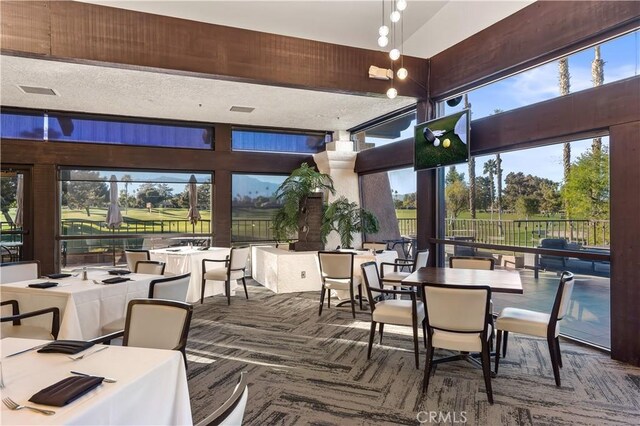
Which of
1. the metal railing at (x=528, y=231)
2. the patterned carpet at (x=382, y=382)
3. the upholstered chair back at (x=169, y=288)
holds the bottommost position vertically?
the patterned carpet at (x=382, y=382)

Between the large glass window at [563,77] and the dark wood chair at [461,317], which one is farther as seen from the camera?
the large glass window at [563,77]

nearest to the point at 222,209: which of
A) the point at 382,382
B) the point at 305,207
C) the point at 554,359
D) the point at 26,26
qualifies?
the point at 305,207

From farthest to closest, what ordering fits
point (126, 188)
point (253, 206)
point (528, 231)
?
→ 1. point (253, 206)
2. point (126, 188)
3. point (528, 231)

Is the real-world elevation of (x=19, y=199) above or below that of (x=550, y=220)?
above

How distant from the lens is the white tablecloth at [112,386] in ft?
4.28

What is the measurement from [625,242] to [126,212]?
8116mm

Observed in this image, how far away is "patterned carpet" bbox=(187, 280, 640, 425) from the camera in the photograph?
102 inches

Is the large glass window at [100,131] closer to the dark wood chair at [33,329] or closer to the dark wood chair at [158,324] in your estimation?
the dark wood chair at [33,329]

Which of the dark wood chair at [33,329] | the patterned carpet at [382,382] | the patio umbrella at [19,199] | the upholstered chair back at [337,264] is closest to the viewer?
the patterned carpet at [382,382]

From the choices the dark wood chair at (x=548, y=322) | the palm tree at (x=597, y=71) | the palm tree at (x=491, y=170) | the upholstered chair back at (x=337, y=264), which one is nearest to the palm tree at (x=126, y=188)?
the upholstered chair back at (x=337, y=264)

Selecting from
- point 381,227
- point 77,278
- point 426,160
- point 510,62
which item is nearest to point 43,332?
point 77,278

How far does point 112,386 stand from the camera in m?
1.47

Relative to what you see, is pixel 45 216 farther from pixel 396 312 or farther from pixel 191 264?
pixel 396 312

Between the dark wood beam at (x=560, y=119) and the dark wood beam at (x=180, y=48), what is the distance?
5.18ft
